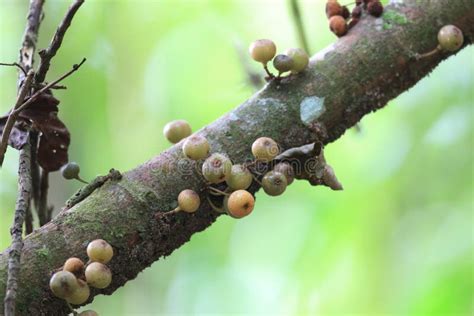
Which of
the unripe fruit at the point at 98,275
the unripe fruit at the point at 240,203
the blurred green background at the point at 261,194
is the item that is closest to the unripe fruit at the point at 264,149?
the unripe fruit at the point at 240,203

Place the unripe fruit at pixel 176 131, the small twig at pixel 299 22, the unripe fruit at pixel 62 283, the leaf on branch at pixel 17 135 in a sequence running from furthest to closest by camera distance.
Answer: the small twig at pixel 299 22 < the unripe fruit at pixel 176 131 < the leaf on branch at pixel 17 135 < the unripe fruit at pixel 62 283

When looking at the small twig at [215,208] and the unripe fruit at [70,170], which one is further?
the unripe fruit at [70,170]

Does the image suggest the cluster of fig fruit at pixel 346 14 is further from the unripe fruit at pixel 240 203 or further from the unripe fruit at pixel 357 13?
the unripe fruit at pixel 240 203

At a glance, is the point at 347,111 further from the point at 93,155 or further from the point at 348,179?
the point at 93,155

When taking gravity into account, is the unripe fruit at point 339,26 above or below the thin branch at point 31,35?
below

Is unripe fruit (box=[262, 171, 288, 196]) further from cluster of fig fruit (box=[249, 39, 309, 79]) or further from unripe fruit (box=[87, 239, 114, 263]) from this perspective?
unripe fruit (box=[87, 239, 114, 263])

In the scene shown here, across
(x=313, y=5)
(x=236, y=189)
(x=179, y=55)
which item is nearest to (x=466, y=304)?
(x=236, y=189)

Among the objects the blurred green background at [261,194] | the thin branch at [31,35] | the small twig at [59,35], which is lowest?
the blurred green background at [261,194]
